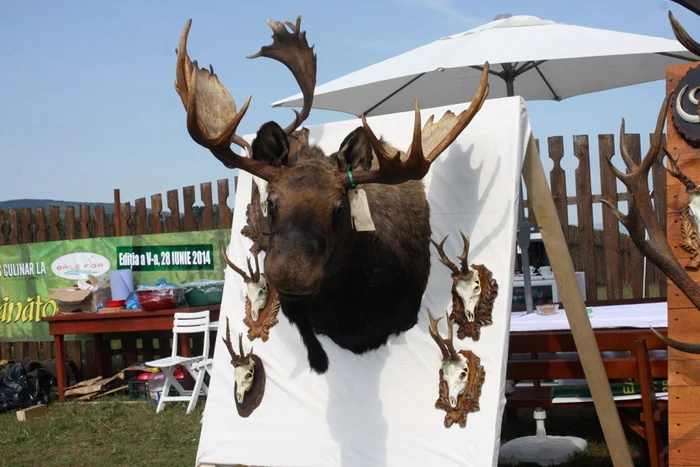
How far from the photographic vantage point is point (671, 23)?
2.71m

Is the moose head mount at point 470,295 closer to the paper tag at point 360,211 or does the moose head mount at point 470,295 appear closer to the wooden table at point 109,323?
the paper tag at point 360,211

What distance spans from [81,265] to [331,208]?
7.09 m

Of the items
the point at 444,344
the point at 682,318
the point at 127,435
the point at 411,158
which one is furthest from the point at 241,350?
the point at 127,435

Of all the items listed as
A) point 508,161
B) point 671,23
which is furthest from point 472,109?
point 671,23

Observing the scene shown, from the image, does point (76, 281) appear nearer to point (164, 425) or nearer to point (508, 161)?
point (164, 425)

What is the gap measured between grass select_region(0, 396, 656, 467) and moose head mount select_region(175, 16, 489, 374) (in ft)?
7.39

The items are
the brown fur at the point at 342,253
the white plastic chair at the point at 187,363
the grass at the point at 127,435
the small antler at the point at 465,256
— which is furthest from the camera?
the white plastic chair at the point at 187,363

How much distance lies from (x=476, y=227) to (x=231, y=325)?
1.44m

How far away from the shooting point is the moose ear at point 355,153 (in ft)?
10.6

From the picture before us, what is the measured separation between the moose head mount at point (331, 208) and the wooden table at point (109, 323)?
4369 millimetres

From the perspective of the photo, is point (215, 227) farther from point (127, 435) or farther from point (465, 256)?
point (465, 256)

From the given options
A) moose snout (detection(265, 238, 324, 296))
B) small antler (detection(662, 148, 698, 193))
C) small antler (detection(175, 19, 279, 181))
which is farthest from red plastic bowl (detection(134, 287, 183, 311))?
small antler (detection(662, 148, 698, 193))

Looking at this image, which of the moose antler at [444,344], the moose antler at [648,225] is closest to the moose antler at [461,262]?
the moose antler at [444,344]

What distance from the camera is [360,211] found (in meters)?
3.18
